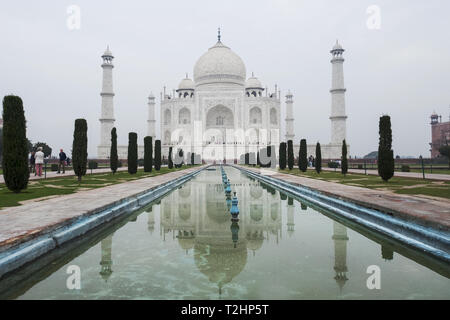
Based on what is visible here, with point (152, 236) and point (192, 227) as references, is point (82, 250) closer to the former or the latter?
point (152, 236)

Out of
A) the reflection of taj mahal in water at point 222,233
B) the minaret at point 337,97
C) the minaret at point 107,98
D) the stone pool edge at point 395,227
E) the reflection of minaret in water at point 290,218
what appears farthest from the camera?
the minaret at point 107,98

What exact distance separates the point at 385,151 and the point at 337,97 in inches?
1015

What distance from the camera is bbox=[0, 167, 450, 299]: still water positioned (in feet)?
6.84

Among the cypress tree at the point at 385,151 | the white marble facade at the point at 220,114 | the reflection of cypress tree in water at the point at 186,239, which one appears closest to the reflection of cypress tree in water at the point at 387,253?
the reflection of cypress tree in water at the point at 186,239

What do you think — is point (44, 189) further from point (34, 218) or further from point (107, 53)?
point (107, 53)

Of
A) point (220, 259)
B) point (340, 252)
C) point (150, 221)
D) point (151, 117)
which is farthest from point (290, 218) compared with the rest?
point (151, 117)

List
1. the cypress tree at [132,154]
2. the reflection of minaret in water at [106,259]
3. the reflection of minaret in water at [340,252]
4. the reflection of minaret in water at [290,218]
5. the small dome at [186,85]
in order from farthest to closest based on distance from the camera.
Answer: the small dome at [186,85], the cypress tree at [132,154], the reflection of minaret in water at [290,218], the reflection of minaret in water at [106,259], the reflection of minaret in water at [340,252]

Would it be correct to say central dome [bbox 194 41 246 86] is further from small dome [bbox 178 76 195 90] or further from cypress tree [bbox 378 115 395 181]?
cypress tree [bbox 378 115 395 181]

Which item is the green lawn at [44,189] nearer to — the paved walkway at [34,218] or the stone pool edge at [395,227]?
the paved walkway at [34,218]

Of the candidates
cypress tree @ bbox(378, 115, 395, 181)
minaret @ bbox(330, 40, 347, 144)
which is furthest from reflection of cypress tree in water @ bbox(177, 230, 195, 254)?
minaret @ bbox(330, 40, 347, 144)

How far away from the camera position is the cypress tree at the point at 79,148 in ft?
33.3
